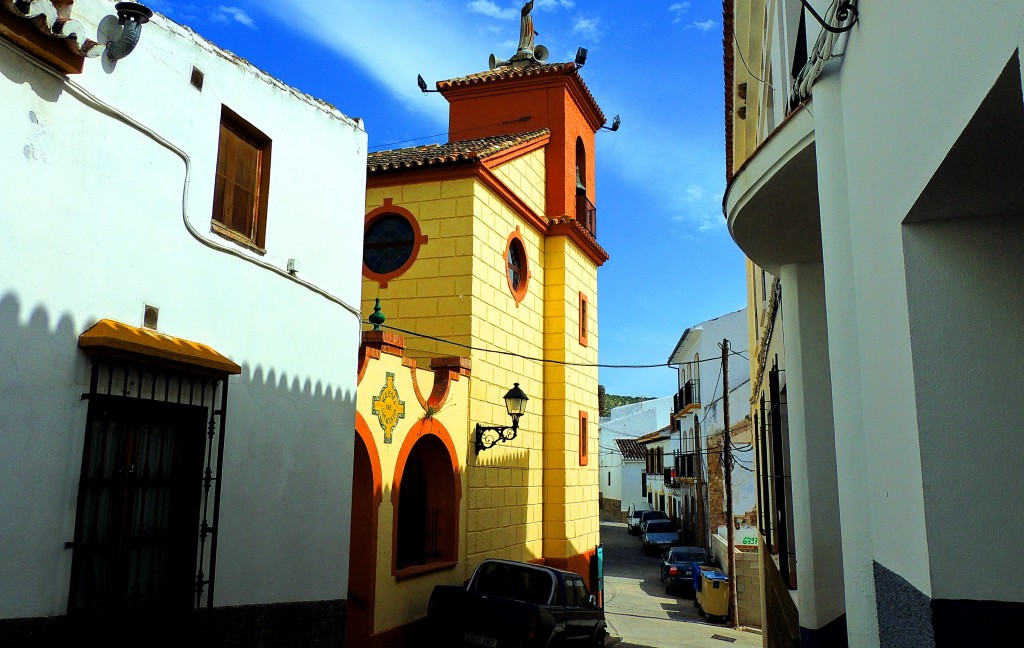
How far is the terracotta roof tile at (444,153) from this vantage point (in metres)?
14.0

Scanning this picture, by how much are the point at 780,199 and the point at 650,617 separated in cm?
1776

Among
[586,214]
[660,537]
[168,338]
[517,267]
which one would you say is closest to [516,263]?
[517,267]

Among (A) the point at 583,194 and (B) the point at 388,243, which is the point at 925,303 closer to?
(B) the point at 388,243

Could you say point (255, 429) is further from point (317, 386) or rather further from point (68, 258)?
point (68, 258)

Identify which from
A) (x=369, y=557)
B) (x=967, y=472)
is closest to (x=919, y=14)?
(x=967, y=472)

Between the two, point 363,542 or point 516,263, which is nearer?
point 363,542

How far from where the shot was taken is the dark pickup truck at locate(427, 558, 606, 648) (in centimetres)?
1014

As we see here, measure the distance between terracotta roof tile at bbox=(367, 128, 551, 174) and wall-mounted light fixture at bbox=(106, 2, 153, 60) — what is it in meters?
8.51

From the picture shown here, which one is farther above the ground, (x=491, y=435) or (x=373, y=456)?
(x=491, y=435)

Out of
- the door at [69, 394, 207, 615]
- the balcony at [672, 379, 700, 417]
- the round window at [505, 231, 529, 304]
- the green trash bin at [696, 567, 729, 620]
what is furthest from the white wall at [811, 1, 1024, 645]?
the balcony at [672, 379, 700, 417]

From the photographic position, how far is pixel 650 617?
21109mm

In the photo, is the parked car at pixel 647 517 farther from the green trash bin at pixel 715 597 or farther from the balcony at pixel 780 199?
the balcony at pixel 780 199

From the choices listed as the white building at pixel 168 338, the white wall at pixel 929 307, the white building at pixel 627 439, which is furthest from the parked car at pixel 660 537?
the white wall at pixel 929 307

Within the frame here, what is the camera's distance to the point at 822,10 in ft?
15.5
